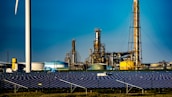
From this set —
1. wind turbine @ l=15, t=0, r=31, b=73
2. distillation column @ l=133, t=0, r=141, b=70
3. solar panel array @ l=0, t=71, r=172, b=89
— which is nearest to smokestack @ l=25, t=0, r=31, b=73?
wind turbine @ l=15, t=0, r=31, b=73

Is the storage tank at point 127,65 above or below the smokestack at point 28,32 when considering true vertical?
below

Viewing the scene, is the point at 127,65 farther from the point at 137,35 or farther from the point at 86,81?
the point at 86,81

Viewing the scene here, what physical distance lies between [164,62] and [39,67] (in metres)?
46.4

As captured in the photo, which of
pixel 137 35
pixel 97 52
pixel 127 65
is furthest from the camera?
pixel 97 52

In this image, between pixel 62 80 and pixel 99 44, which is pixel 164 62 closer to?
pixel 99 44

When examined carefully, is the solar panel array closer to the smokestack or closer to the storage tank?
the smokestack

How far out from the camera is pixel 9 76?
4794 cm

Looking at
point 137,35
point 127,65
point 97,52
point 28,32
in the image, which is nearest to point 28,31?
point 28,32

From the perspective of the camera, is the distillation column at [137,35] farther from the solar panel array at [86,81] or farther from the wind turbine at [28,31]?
the solar panel array at [86,81]

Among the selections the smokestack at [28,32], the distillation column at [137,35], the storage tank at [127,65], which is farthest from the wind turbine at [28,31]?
the distillation column at [137,35]

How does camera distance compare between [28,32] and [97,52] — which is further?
[97,52]

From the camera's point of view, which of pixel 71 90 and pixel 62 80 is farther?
pixel 62 80

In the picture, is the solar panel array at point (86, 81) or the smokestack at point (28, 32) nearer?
the solar panel array at point (86, 81)

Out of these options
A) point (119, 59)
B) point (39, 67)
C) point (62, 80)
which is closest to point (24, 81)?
point (62, 80)
